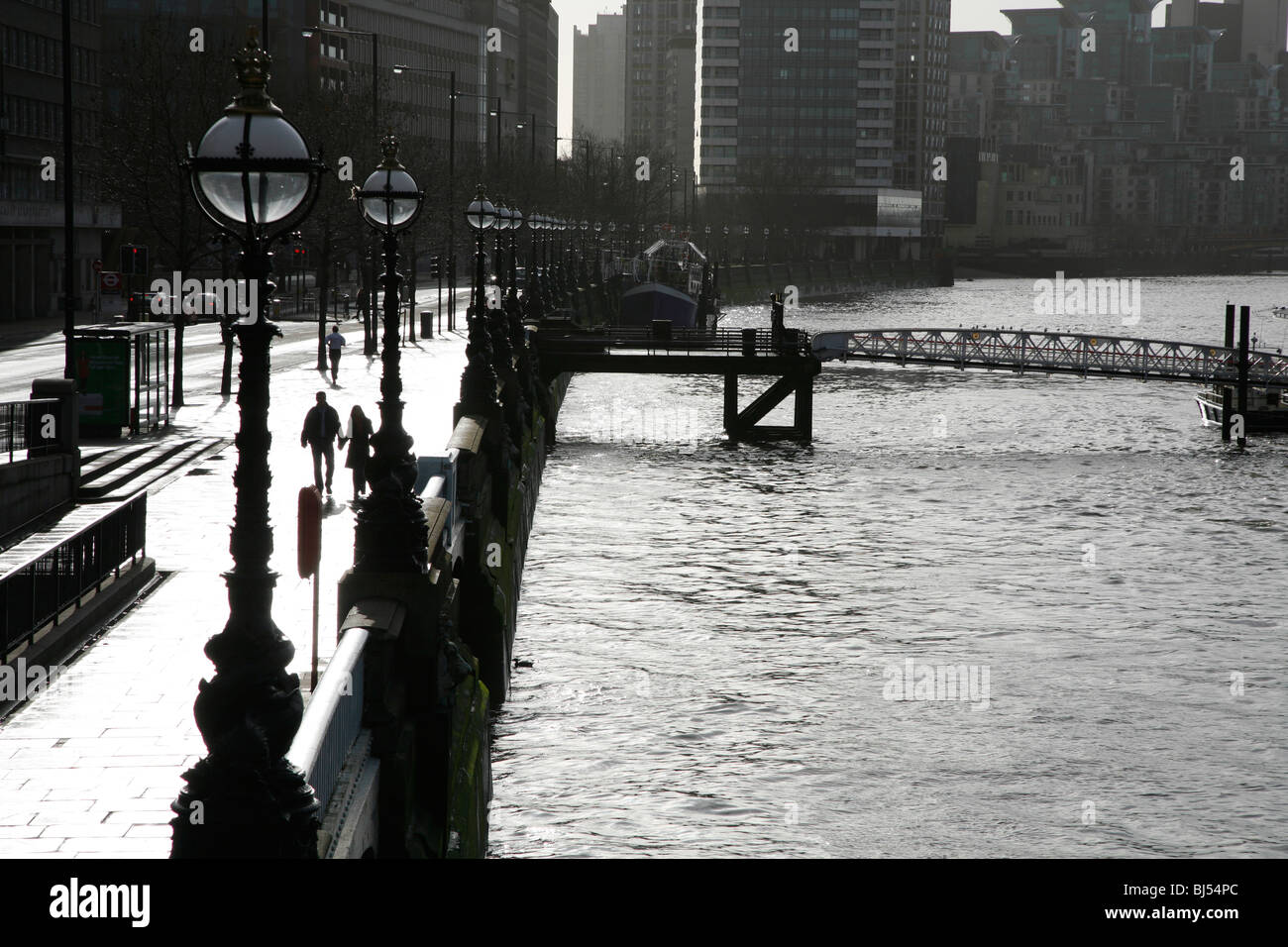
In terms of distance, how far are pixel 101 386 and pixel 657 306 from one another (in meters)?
60.9

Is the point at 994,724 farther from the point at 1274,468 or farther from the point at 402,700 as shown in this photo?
the point at 1274,468

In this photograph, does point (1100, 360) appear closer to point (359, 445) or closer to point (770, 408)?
point (770, 408)

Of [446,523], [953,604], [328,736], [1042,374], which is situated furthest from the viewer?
[1042,374]

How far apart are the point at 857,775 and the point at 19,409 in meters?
13.8

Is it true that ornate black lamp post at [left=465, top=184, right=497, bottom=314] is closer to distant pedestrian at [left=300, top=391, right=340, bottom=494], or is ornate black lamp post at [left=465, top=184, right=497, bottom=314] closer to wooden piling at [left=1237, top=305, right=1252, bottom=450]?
distant pedestrian at [left=300, top=391, right=340, bottom=494]

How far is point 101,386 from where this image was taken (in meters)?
36.0

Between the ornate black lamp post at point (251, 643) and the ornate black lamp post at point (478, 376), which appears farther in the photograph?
the ornate black lamp post at point (478, 376)

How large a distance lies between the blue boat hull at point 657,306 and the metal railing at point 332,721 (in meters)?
83.2

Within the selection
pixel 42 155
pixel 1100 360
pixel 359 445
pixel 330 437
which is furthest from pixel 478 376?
pixel 1100 360

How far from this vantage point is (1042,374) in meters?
93.6

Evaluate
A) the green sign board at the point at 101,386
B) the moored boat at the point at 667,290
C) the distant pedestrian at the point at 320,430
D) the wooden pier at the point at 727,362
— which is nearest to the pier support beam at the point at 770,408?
the wooden pier at the point at 727,362

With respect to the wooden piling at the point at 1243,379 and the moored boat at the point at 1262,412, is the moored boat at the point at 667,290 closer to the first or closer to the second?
the moored boat at the point at 1262,412

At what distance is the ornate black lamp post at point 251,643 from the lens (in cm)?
802
